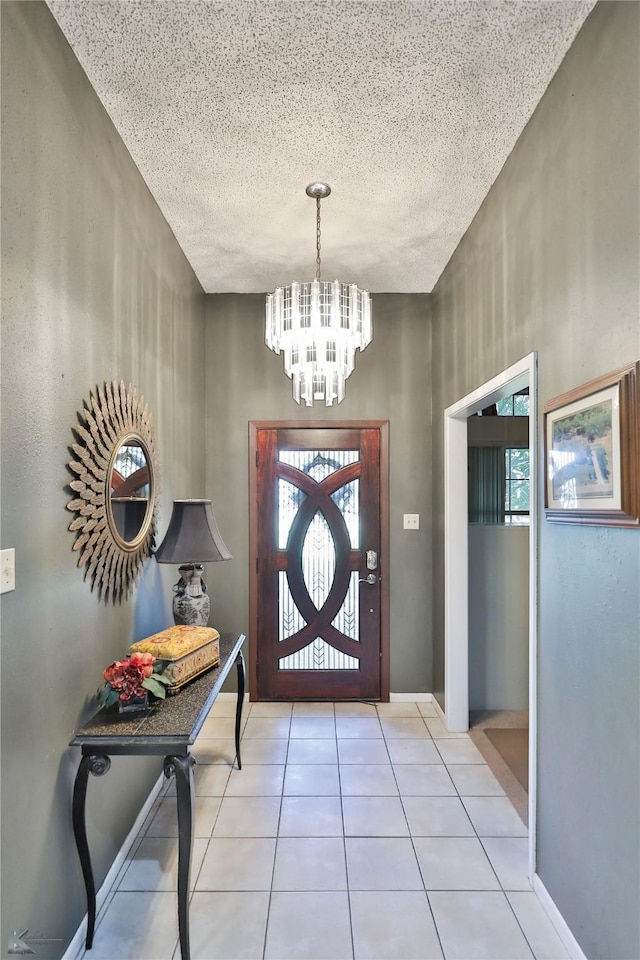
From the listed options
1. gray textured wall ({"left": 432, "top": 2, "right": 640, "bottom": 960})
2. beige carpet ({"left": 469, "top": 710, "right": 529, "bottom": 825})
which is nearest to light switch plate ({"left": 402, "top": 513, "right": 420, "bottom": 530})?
beige carpet ({"left": 469, "top": 710, "right": 529, "bottom": 825})

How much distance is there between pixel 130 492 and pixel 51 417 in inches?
27.1

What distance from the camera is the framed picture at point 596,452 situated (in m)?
1.41

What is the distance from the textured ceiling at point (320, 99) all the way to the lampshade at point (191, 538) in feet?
5.06

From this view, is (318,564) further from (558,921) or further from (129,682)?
(558,921)

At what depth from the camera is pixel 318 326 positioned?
2309 mm

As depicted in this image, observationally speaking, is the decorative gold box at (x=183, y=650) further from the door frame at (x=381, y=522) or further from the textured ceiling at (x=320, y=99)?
the textured ceiling at (x=320, y=99)

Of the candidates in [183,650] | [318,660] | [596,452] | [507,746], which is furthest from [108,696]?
[507,746]

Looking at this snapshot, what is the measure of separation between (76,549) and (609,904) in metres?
1.90

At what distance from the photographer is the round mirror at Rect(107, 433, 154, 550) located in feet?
6.98

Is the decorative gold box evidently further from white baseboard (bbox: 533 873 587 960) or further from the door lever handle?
the door lever handle

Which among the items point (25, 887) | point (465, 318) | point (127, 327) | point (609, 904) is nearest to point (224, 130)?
point (127, 327)

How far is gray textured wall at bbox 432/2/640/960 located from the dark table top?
1.23 m

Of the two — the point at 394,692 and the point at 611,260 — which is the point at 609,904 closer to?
the point at 611,260

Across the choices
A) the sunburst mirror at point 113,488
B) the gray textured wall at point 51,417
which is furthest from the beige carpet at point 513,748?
the sunburst mirror at point 113,488
